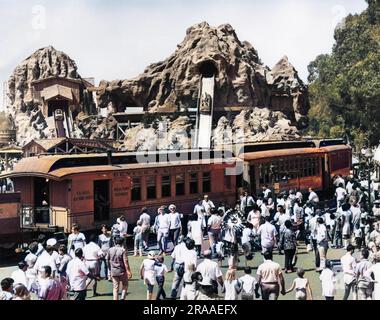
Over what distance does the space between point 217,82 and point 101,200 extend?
38.4m

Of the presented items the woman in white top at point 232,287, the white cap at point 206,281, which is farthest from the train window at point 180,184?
the woman in white top at point 232,287

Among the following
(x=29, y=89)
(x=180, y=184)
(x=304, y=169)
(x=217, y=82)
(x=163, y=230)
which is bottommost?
(x=163, y=230)

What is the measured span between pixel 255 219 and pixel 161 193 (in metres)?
3.94

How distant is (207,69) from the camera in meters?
54.8

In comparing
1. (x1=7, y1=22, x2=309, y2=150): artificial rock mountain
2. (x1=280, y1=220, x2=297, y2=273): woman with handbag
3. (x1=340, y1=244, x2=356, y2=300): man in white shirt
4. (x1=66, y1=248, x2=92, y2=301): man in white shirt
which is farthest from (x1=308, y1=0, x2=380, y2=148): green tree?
(x1=66, y1=248, x2=92, y2=301): man in white shirt

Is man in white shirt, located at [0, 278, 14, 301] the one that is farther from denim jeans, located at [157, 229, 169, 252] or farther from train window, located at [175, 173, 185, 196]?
train window, located at [175, 173, 185, 196]

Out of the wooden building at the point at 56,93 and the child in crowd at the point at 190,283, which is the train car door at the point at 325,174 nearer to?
the child in crowd at the point at 190,283

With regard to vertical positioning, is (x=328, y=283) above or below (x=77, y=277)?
below

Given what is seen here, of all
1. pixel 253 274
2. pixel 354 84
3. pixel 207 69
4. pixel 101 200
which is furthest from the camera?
pixel 207 69

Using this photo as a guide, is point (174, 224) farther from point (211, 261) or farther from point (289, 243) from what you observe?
point (211, 261)

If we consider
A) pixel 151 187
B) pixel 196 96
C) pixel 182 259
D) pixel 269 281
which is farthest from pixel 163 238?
pixel 196 96

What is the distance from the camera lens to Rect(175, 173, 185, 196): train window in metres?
18.3

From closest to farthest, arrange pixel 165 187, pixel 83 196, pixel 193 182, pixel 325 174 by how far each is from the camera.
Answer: pixel 83 196, pixel 165 187, pixel 193 182, pixel 325 174

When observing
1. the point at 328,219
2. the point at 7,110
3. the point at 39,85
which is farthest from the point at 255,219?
the point at 7,110
